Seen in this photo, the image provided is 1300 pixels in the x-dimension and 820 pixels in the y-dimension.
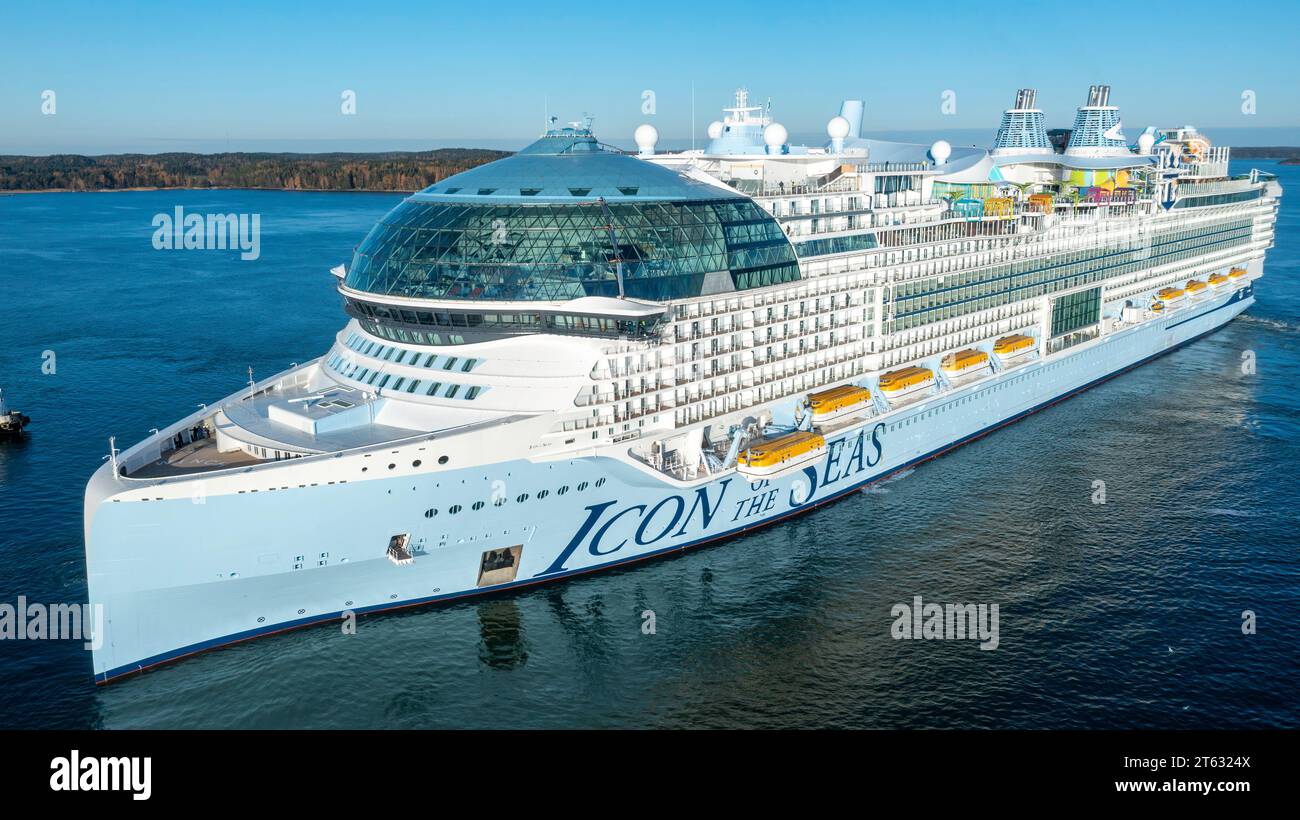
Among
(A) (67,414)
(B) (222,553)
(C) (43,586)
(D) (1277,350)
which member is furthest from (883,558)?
(D) (1277,350)

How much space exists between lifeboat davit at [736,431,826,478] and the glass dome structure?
22.8 ft

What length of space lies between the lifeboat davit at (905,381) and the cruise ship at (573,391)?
13cm

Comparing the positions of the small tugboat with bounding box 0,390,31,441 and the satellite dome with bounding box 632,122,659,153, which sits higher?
the satellite dome with bounding box 632,122,659,153

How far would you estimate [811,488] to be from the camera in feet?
151

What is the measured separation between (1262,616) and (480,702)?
2924 centimetres

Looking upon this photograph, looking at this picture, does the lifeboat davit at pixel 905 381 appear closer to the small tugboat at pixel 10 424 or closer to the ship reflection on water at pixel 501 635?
the ship reflection on water at pixel 501 635

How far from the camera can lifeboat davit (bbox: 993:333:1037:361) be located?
193 feet

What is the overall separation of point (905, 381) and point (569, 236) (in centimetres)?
2063

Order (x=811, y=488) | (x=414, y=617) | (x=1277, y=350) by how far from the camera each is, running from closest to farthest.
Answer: (x=414, y=617) → (x=811, y=488) → (x=1277, y=350)

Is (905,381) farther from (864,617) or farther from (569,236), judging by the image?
(569,236)

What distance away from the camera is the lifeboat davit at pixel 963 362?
180ft

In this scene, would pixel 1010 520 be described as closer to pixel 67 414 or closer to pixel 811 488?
pixel 811 488

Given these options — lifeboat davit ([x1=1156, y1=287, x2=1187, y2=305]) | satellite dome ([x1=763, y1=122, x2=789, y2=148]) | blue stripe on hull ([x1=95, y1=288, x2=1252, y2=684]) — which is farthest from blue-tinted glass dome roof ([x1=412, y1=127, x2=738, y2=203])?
lifeboat davit ([x1=1156, y1=287, x2=1187, y2=305])

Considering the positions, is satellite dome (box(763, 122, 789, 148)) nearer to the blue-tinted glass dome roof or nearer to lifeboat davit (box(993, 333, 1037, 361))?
the blue-tinted glass dome roof
